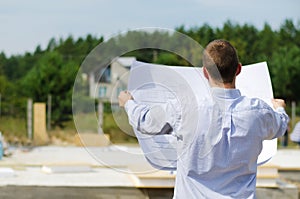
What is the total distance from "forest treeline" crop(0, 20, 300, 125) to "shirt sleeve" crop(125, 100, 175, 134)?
12094 millimetres

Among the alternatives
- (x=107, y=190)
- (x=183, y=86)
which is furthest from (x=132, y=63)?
(x=107, y=190)

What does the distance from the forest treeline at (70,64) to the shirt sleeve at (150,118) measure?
12.1m

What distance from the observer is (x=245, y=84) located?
3.21m

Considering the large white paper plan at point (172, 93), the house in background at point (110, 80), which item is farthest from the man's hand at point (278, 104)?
the house in background at point (110, 80)

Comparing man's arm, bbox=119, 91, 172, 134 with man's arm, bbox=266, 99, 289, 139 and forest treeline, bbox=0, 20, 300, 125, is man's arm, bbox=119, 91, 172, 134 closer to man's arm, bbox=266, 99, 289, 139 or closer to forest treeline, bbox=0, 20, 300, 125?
man's arm, bbox=266, 99, 289, 139

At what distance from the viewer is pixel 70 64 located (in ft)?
76.6

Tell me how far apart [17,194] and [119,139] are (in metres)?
4.08

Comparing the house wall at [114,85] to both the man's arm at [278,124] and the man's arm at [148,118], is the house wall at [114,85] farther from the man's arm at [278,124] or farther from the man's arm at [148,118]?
the man's arm at [278,124]

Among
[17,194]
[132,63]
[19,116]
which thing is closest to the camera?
[132,63]

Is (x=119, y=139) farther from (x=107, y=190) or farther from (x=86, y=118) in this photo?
(x=107, y=190)

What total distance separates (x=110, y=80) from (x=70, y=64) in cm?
2050

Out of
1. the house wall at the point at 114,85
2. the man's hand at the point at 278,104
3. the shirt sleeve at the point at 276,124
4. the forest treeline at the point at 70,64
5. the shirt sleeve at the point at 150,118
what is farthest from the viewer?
the forest treeline at the point at 70,64

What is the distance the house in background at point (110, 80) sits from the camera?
2.92 metres

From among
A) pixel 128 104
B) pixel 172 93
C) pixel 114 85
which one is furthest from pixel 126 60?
pixel 128 104
